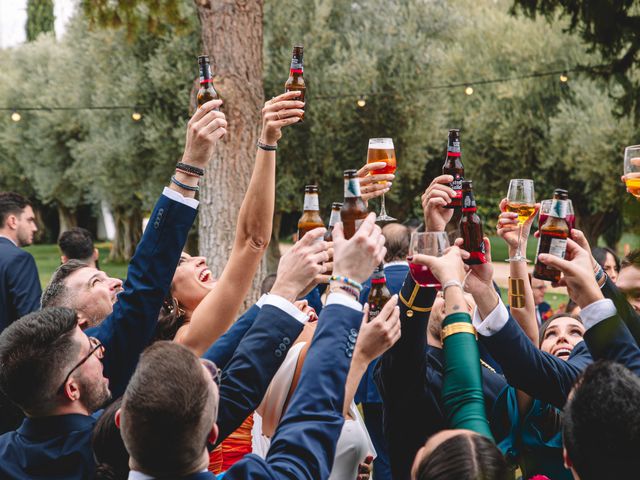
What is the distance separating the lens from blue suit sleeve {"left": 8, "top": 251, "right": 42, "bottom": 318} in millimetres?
5078

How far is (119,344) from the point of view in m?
2.78

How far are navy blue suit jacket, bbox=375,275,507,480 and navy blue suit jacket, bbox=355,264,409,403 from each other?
38.8 inches

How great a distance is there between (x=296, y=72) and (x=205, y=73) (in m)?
0.51

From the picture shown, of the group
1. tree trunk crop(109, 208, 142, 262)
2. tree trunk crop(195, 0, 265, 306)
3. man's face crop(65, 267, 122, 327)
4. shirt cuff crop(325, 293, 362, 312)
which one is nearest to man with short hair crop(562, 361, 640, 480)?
shirt cuff crop(325, 293, 362, 312)

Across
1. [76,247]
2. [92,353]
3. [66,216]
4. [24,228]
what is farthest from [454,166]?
[66,216]

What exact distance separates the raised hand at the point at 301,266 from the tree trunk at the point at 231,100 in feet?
16.5

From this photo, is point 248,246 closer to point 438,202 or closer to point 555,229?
point 438,202

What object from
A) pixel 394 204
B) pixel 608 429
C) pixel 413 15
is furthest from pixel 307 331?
pixel 394 204

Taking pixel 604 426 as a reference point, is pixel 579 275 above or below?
above

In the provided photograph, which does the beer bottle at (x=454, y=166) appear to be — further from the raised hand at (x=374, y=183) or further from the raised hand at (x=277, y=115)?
the raised hand at (x=277, y=115)

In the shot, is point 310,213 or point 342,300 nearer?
point 342,300

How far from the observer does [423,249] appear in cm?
252

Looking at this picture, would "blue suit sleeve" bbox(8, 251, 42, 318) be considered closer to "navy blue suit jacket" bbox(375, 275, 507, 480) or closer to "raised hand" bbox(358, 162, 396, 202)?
"raised hand" bbox(358, 162, 396, 202)

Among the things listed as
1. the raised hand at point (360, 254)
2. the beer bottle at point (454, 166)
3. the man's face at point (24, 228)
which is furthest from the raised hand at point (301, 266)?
the man's face at point (24, 228)
